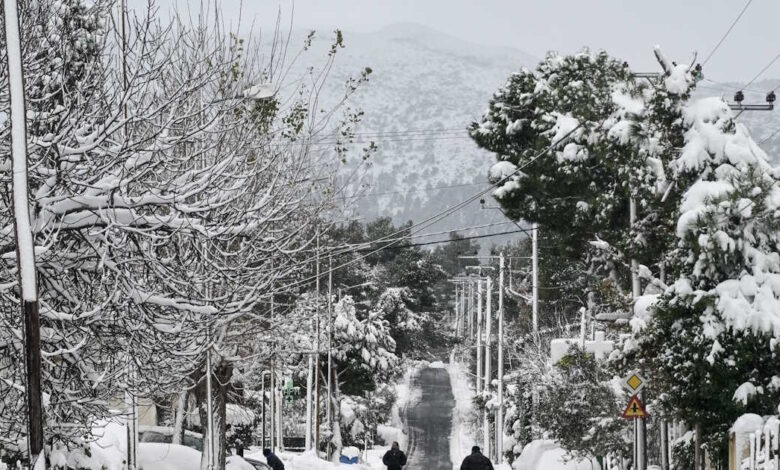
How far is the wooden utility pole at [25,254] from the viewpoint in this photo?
27.9 feet

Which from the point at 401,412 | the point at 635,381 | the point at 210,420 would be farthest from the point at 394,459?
the point at 401,412

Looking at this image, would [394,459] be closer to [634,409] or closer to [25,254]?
[634,409]

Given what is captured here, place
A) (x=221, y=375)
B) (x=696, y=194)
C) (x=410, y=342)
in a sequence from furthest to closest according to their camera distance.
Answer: (x=410, y=342), (x=221, y=375), (x=696, y=194)

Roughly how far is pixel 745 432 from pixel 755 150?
262 inches

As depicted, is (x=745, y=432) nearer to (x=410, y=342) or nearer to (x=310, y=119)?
(x=310, y=119)

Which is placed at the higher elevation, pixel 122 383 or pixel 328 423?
pixel 122 383

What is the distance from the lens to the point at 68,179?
11.3 m

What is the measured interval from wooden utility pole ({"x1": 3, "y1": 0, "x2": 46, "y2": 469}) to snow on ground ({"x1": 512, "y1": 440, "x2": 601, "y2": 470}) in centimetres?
2534

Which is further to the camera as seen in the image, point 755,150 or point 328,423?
point 328,423

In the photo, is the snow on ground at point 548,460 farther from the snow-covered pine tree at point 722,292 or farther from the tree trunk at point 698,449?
the snow-covered pine tree at point 722,292

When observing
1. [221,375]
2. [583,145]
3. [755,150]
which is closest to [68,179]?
[755,150]

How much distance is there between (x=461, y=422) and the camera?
90.8 m

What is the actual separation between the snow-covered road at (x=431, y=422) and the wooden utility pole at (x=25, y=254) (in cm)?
5871

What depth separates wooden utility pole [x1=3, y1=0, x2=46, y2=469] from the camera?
27.9 feet
